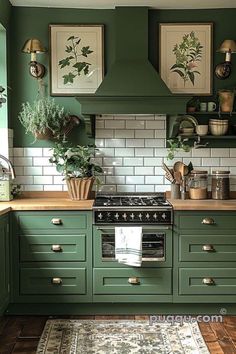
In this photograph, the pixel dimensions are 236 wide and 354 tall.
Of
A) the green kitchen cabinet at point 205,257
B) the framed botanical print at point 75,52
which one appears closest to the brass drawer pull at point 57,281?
the green kitchen cabinet at point 205,257

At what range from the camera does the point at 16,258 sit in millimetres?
3736

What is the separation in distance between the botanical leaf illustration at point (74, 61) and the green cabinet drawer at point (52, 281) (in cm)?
170

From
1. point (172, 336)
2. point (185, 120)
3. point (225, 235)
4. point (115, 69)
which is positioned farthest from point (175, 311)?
point (115, 69)

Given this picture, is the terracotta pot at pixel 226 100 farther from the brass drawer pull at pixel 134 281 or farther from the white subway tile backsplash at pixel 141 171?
the brass drawer pull at pixel 134 281

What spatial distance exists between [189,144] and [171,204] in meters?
0.81

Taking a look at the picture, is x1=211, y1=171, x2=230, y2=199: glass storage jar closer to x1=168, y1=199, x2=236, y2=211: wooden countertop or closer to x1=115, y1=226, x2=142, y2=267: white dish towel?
x1=168, y1=199, x2=236, y2=211: wooden countertop

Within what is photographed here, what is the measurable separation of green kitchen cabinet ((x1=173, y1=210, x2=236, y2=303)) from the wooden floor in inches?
9.4

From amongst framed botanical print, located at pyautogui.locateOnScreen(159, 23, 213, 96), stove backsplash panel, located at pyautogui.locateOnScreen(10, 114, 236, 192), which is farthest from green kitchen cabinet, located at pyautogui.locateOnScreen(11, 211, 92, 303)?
framed botanical print, located at pyautogui.locateOnScreen(159, 23, 213, 96)

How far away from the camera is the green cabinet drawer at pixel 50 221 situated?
3.72m

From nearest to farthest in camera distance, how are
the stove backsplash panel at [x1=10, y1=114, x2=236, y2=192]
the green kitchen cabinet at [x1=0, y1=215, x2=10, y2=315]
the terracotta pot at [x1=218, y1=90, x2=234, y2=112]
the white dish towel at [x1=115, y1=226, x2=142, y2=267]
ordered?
1. the green kitchen cabinet at [x1=0, y1=215, x2=10, y2=315]
2. the white dish towel at [x1=115, y1=226, x2=142, y2=267]
3. the terracotta pot at [x1=218, y1=90, x2=234, y2=112]
4. the stove backsplash panel at [x1=10, y1=114, x2=236, y2=192]

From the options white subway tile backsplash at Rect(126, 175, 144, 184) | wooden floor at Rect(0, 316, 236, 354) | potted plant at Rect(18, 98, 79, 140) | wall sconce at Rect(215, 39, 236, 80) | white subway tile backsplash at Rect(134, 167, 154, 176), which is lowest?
wooden floor at Rect(0, 316, 236, 354)

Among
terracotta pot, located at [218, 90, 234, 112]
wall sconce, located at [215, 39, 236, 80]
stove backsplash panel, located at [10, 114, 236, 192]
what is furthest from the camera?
stove backsplash panel, located at [10, 114, 236, 192]

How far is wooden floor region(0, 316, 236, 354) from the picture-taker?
3176 millimetres

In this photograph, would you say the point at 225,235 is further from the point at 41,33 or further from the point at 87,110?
the point at 41,33
